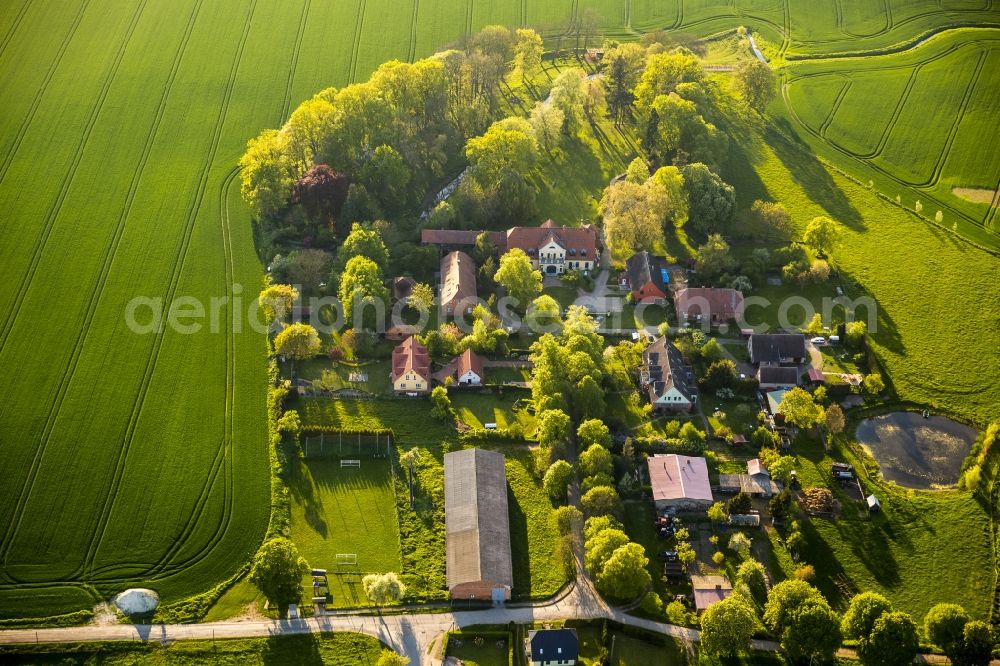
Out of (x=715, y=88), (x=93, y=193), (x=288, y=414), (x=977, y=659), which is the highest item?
(x=715, y=88)

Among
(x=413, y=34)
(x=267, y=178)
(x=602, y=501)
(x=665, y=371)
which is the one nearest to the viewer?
(x=602, y=501)

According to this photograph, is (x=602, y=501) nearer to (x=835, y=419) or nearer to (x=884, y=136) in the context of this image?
(x=835, y=419)

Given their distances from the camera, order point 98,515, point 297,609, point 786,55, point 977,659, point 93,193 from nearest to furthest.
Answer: point 977,659 < point 297,609 < point 98,515 < point 93,193 < point 786,55

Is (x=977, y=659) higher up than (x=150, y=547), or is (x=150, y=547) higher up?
(x=150, y=547)

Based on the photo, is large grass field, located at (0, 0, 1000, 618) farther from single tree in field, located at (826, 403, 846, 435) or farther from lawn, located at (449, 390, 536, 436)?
single tree in field, located at (826, 403, 846, 435)

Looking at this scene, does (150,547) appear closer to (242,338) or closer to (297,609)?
(297,609)

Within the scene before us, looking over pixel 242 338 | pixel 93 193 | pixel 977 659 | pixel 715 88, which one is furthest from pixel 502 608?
pixel 715 88

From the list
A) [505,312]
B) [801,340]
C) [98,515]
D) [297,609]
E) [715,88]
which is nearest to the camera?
[297,609]

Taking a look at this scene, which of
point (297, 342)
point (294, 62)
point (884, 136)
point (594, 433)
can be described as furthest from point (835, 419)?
point (294, 62)
